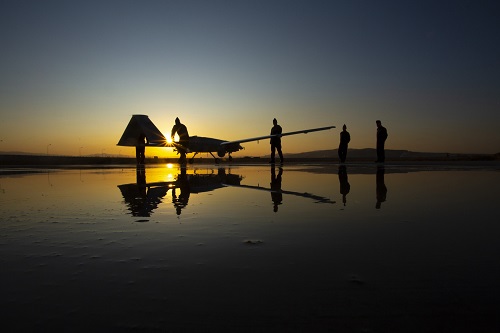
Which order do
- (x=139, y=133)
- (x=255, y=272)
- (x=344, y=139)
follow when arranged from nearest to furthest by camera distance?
(x=255, y=272) < (x=344, y=139) < (x=139, y=133)

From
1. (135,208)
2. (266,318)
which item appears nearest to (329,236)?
(266,318)

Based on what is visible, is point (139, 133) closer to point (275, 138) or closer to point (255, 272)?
point (275, 138)

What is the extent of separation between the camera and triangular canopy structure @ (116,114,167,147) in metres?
24.0

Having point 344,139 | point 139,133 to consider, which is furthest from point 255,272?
point 139,133

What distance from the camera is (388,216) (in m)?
3.60

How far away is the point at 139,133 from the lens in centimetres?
2428

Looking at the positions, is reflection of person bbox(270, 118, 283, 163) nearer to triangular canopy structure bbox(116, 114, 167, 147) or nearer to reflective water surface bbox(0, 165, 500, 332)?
triangular canopy structure bbox(116, 114, 167, 147)

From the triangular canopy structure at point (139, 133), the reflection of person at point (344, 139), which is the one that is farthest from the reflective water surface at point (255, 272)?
the triangular canopy structure at point (139, 133)

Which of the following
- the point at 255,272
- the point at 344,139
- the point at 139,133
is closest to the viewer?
the point at 255,272

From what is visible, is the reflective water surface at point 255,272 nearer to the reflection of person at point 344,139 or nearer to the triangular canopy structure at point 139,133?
the reflection of person at point 344,139

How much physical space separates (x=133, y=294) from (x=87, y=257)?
801mm

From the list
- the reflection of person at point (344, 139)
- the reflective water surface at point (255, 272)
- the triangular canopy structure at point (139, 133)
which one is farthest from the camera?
the triangular canopy structure at point (139, 133)

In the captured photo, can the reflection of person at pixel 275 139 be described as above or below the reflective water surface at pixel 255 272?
above

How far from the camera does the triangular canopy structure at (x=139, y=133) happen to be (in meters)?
24.0
